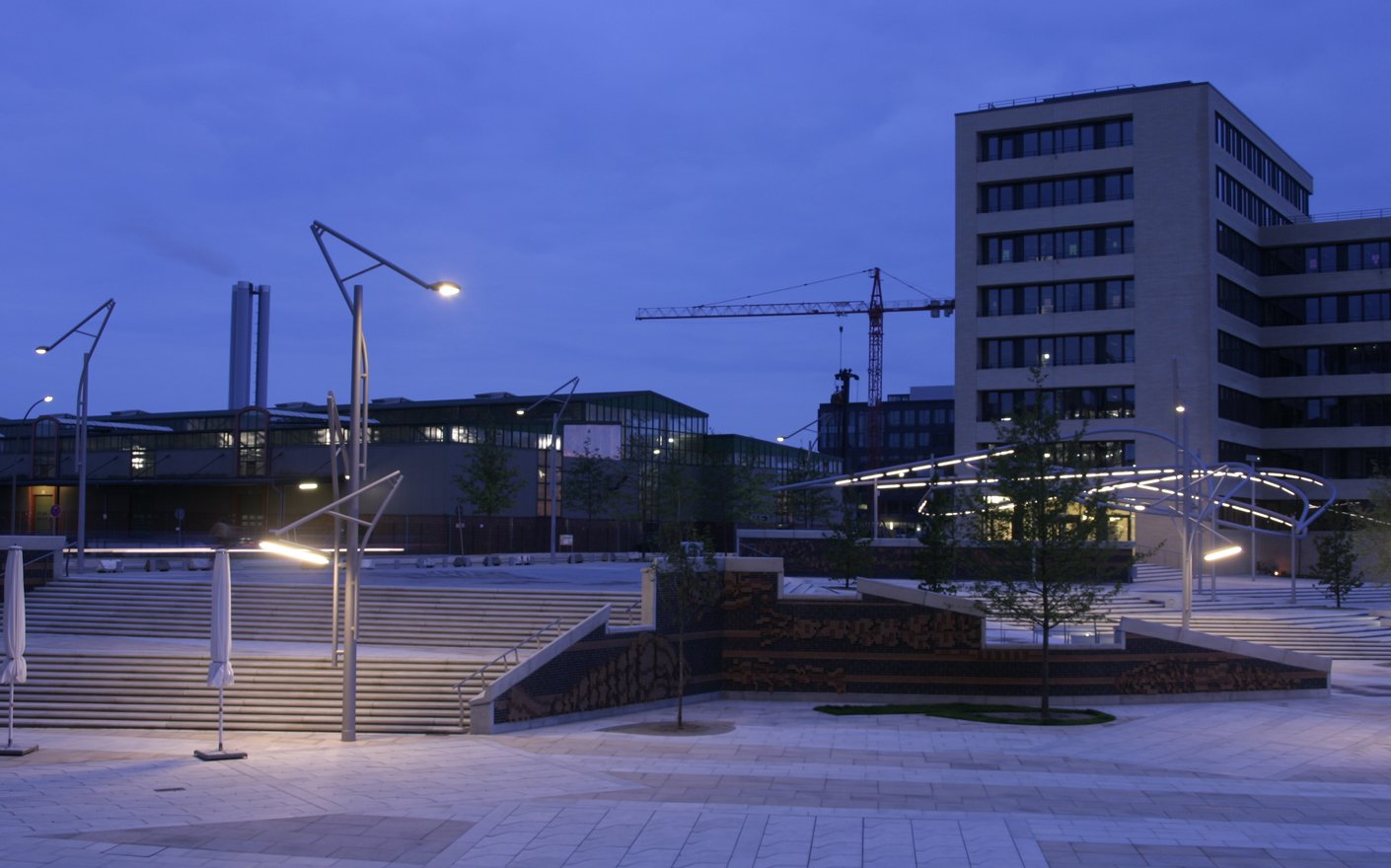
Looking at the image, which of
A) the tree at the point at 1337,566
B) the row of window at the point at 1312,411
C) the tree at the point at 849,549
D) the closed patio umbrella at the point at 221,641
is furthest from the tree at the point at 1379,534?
the closed patio umbrella at the point at 221,641

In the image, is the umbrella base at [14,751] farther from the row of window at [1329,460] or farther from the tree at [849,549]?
the row of window at [1329,460]

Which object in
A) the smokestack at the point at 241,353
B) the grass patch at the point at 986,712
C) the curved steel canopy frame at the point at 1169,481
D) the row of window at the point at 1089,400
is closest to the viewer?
the grass patch at the point at 986,712

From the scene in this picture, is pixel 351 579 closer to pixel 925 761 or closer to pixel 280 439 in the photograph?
pixel 925 761

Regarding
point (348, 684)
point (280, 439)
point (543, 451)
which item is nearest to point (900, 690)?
point (348, 684)

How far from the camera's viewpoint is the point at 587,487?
68.2 m

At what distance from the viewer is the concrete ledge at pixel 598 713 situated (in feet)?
72.1

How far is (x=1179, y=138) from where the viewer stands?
207ft

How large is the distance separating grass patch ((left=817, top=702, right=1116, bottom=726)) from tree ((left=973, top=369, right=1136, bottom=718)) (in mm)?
897

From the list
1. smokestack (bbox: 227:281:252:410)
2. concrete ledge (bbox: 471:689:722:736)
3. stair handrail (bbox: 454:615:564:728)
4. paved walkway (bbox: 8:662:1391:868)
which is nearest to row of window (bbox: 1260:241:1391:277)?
paved walkway (bbox: 8:662:1391:868)

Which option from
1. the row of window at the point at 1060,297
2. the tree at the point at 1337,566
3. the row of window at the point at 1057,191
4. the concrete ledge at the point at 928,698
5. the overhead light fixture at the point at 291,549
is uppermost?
the row of window at the point at 1057,191

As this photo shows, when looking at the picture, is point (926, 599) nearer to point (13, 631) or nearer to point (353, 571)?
point (353, 571)

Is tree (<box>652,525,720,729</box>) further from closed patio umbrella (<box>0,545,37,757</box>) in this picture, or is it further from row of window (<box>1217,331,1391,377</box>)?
row of window (<box>1217,331,1391,377</box>)

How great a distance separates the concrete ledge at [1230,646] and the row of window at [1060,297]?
37.9 metres

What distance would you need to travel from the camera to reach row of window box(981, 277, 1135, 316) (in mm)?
64500
